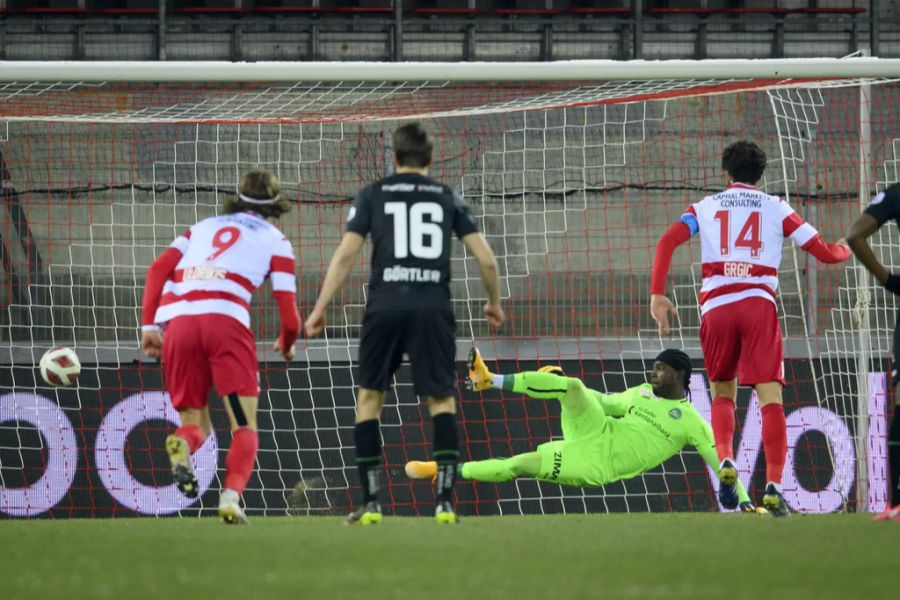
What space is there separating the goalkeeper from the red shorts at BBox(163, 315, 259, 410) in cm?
257

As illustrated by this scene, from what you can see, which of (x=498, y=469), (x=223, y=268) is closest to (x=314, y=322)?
(x=223, y=268)

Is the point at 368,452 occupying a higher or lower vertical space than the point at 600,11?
lower

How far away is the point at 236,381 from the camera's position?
5758 millimetres

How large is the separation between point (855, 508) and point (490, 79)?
4040mm

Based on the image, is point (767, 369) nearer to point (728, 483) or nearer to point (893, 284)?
point (728, 483)

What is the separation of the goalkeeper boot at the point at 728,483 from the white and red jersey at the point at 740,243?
2.48ft

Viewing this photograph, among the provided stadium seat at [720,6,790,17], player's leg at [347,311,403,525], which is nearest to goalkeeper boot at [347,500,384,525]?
player's leg at [347,311,403,525]

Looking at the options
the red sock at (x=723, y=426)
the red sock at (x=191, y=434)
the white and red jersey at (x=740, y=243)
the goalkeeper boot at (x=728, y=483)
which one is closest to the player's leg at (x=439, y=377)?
the red sock at (x=191, y=434)

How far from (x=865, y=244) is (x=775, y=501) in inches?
52.5

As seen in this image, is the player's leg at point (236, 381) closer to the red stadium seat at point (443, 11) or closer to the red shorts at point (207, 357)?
the red shorts at point (207, 357)

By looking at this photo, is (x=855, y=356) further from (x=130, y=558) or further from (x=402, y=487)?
(x=130, y=558)

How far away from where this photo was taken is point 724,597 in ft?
10.9

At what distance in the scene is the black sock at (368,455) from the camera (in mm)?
5809

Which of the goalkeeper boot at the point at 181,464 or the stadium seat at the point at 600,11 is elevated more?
the stadium seat at the point at 600,11
